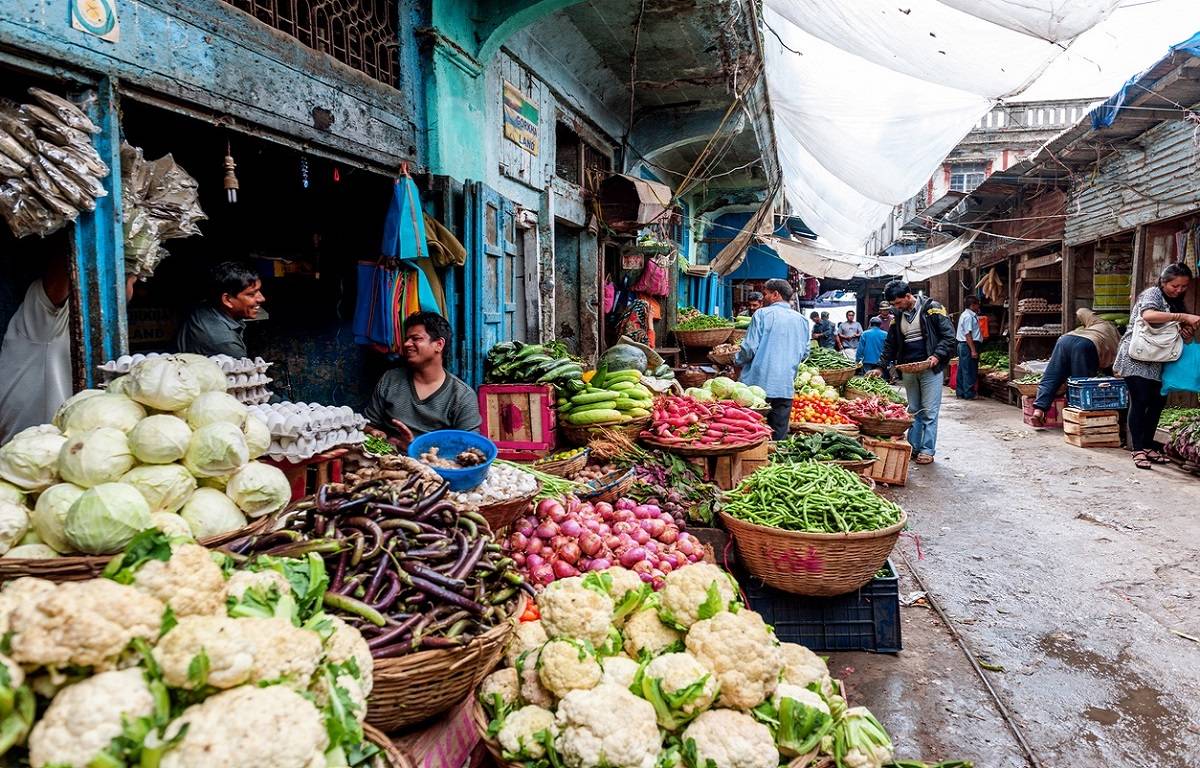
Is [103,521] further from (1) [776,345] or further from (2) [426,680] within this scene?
(1) [776,345]

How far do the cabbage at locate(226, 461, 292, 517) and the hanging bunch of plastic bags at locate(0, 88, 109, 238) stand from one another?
1268 millimetres

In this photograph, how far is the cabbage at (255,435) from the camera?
103 inches

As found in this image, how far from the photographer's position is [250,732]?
4.17 ft

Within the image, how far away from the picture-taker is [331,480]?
3352 mm

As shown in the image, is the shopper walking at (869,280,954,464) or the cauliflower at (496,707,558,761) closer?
the cauliflower at (496,707,558,761)

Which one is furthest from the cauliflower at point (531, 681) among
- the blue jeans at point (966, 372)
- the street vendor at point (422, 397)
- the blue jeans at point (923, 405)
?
the blue jeans at point (966, 372)

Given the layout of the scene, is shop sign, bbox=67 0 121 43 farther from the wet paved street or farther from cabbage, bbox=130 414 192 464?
the wet paved street

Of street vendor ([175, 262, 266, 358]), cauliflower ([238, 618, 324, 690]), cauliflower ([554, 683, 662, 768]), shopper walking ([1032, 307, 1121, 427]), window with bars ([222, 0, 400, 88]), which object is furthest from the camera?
shopper walking ([1032, 307, 1121, 427])

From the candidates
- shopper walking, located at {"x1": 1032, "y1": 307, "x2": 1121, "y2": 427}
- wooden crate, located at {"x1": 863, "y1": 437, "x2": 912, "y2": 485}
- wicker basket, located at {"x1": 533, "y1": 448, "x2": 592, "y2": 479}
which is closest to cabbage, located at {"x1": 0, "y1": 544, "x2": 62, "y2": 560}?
wicker basket, located at {"x1": 533, "y1": 448, "x2": 592, "y2": 479}

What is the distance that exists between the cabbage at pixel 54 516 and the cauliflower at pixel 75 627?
84 centimetres

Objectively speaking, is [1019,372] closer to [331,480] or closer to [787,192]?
[787,192]

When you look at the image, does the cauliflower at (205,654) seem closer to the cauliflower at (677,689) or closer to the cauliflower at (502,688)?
the cauliflower at (502,688)

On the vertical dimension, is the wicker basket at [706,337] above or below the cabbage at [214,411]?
above

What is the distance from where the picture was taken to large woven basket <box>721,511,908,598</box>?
11.7ft
